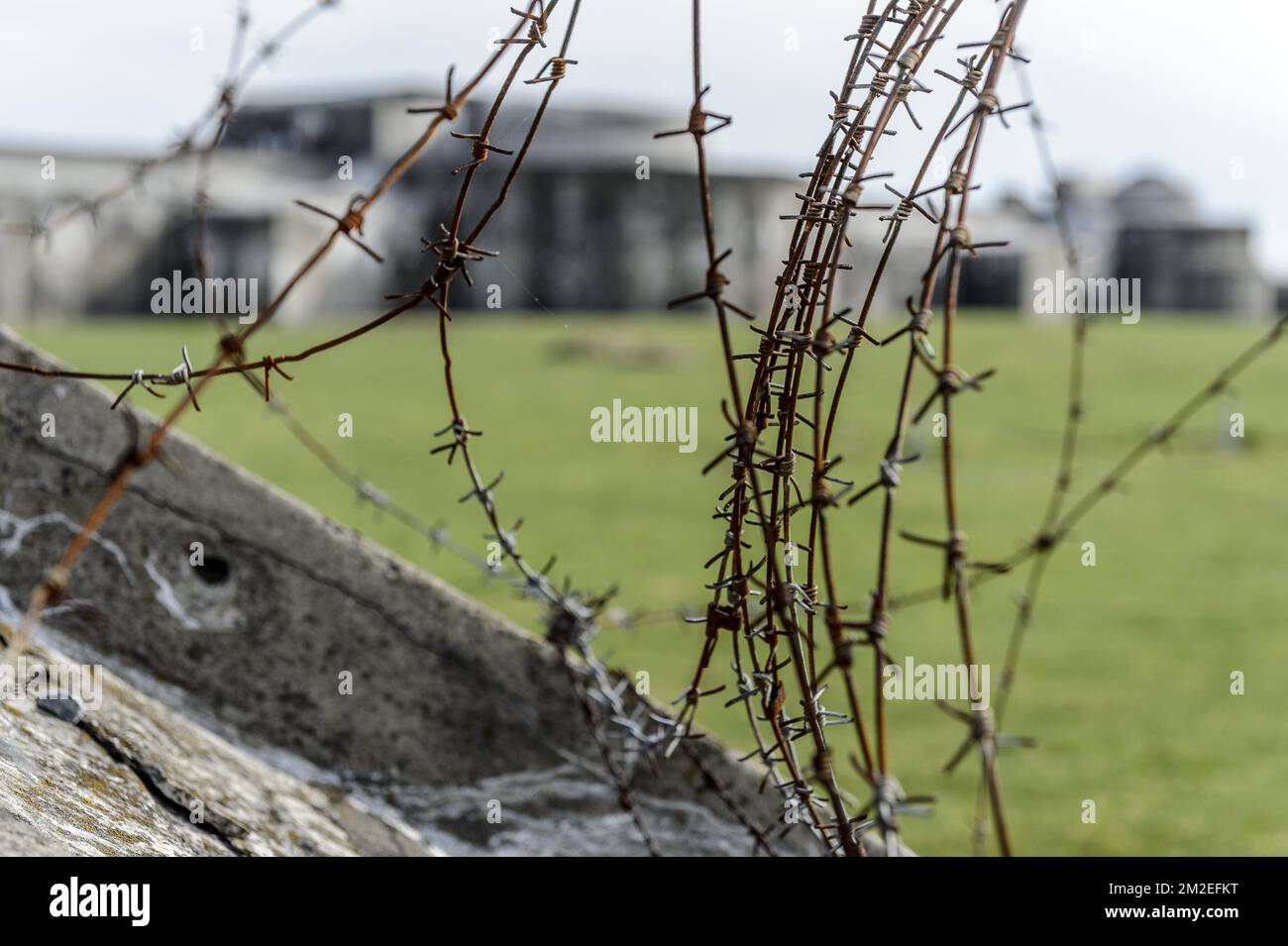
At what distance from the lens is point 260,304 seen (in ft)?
66.3

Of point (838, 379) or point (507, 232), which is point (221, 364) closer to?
point (838, 379)

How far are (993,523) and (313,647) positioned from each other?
668 cm

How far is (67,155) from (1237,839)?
1062 inches

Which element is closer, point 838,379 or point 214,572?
point 838,379

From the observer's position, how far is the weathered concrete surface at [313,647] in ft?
6.11

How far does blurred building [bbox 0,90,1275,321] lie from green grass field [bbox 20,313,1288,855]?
22.1 ft

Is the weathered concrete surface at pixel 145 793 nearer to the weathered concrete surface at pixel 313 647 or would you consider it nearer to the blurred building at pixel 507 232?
the weathered concrete surface at pixel 313 647

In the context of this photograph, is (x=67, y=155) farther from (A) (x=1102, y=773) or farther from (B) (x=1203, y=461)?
(A) (x=1102, y=773)

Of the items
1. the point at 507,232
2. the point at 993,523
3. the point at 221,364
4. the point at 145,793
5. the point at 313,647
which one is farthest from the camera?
the point at 507,232

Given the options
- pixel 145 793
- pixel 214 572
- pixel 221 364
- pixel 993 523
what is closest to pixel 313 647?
pixel 214 572

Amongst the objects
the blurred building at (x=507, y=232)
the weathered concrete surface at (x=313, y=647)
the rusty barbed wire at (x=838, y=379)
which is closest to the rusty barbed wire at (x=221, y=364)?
the rusty barbed wire at (x=838, y=379)

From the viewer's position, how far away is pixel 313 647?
75.5 inches

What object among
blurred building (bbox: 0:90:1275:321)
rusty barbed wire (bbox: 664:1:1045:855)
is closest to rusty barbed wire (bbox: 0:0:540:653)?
rusty barbed wire (bbox: 664:1:1045:855)

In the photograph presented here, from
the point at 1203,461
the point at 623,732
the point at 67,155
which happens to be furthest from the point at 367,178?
the point at 623,732
